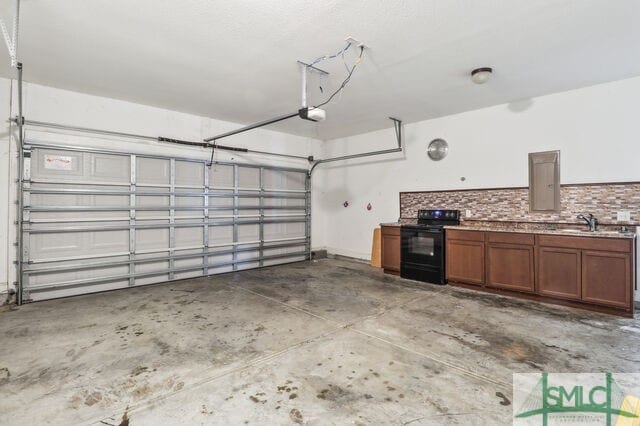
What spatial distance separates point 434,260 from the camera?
199 inches

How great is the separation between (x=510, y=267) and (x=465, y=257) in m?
0.61

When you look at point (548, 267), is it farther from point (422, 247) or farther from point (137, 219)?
point (137, 219)

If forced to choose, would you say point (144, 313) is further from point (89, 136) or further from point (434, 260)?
point (434, 260)

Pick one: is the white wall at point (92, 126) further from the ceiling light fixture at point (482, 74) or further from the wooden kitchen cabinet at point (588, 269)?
the wooden kitchen cabinet at point (588, 269)

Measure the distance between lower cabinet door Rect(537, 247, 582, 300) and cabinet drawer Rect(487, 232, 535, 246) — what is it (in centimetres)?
17

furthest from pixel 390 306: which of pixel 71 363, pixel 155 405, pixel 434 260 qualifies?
pixel 71 363

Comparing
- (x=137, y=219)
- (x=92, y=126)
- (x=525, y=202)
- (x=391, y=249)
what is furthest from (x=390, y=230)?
(x=92, y=126)

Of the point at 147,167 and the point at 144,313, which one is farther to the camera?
the point at 147,167

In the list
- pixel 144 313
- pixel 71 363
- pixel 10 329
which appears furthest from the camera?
pixel 144 313

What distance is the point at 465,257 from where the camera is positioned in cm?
473

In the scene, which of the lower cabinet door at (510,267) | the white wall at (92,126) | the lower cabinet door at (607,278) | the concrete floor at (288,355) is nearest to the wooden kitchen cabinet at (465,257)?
the lower cabinet door at (510,267)

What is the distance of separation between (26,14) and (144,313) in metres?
3.09

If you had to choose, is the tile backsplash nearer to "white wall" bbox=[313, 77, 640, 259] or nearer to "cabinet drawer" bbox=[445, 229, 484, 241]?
"white wall" bbox=[313, 77, 640, 259]

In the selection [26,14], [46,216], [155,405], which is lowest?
[155,405]
